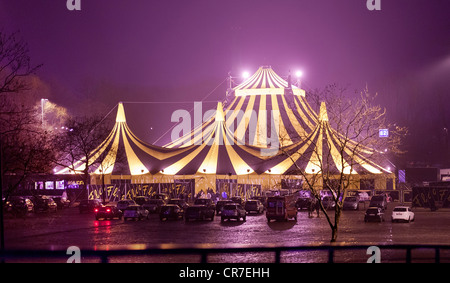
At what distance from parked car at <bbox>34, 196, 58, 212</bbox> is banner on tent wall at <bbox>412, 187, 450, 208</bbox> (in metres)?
30.2

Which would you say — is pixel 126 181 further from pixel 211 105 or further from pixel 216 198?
pixel 211 105

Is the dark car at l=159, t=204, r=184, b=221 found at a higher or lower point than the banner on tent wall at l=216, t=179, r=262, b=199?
lower

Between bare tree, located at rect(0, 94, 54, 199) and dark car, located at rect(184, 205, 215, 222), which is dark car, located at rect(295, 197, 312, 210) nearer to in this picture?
dark car, located at rect(184, 205, 215, 222)

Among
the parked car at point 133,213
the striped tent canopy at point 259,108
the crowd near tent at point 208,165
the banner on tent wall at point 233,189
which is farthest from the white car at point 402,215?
the striped tent canopy at point 259,108

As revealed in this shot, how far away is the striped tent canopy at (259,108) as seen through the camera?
56688mm

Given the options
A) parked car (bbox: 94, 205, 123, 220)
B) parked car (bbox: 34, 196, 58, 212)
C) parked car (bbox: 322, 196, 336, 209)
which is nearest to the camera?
parked car (bbox: 94, 205, 123, 220)

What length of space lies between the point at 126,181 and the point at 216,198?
8.88 m

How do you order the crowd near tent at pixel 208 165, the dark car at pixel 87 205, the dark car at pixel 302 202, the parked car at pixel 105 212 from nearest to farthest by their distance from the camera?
the parked car at pixel 105 212 → the dark car at pixel 87 205 → the dark car at pixel 302 202 → the crowd near tent at pixel 208 165

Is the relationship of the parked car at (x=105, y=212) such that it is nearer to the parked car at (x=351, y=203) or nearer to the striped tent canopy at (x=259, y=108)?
the striped tent canopy at (x=259, y=108)

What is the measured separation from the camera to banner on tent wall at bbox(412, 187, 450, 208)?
4594 cm

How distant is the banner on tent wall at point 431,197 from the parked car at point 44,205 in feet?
99.1

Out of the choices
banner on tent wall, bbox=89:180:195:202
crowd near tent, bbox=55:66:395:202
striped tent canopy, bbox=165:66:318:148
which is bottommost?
banner on tent wall, bbox=89:180:195:202

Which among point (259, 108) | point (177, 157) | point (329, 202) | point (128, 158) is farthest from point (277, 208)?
point (259, 108)

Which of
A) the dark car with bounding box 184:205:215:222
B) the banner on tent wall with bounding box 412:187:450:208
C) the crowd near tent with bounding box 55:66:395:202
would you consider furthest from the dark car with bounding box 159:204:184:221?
the banner on tent wall with bounding box 412:187:450:208
